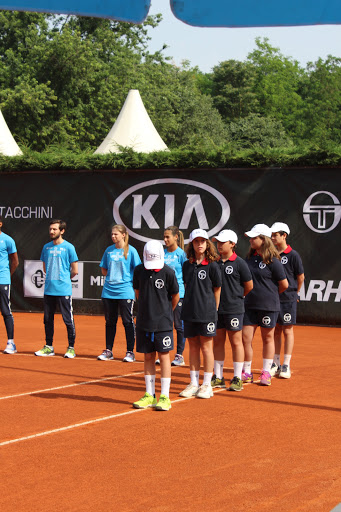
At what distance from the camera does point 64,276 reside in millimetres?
10727

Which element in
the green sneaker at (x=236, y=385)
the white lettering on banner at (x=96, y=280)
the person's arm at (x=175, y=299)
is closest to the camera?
the person's arm at (x=175, y=299)

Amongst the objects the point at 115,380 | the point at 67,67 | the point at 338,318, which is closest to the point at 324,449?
the point at 115,380

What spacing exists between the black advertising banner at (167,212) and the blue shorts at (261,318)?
6284 millimetres

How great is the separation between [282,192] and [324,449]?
9717 millimetres

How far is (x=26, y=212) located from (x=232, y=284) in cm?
994

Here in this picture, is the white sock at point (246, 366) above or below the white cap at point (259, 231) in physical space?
below

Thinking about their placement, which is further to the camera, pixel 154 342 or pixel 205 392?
pixel 205 392

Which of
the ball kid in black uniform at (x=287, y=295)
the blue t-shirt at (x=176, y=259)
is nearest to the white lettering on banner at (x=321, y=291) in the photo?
the blue t-shirt at (x=176, y=259)

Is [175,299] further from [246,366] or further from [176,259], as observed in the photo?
[176,259]

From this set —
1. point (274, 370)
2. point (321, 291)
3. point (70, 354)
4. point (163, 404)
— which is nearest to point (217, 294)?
point (163, 404)

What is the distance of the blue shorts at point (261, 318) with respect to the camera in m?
8.45

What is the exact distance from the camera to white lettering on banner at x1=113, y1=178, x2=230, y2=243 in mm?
15422

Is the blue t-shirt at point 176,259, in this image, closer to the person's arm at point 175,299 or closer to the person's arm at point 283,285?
the person's arm at point 283,285

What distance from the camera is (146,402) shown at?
7230mm
